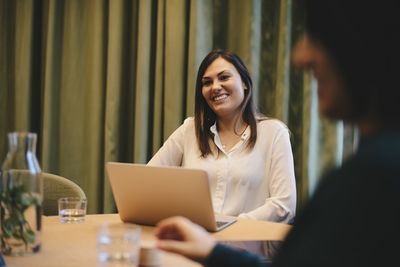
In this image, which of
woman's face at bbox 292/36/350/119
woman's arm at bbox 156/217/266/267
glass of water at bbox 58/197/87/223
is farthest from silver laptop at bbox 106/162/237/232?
woman's face at bbox 292/36/350/119

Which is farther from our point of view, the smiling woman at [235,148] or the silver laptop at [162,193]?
the smiling woman at [235,148]

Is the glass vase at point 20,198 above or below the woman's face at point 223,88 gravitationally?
below

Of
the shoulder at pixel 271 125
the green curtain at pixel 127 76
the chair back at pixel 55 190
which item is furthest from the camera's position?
the green curtain at pixel 127 76

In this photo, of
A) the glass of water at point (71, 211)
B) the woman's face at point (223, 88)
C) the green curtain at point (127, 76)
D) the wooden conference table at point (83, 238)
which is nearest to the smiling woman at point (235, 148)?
the woman's face at point (223, 88)

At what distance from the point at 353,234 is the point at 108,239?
0.55 meters

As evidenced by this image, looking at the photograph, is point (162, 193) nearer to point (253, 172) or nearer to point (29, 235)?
point (29, 235)

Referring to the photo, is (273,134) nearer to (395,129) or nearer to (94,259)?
(94,259)

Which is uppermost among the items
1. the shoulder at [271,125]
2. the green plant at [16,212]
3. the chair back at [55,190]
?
the shoulder at [271,125]

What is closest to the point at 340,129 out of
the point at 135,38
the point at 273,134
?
the point at 273,134

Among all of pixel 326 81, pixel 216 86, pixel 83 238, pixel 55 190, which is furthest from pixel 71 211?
pixel 326 81

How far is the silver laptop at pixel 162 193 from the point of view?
4.11ft

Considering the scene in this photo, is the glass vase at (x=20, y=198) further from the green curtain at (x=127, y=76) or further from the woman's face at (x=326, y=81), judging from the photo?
the green curtain at (x=127, y=76)

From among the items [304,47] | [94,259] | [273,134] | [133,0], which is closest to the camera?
[304,47]

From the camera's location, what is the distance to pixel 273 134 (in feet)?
6.66
